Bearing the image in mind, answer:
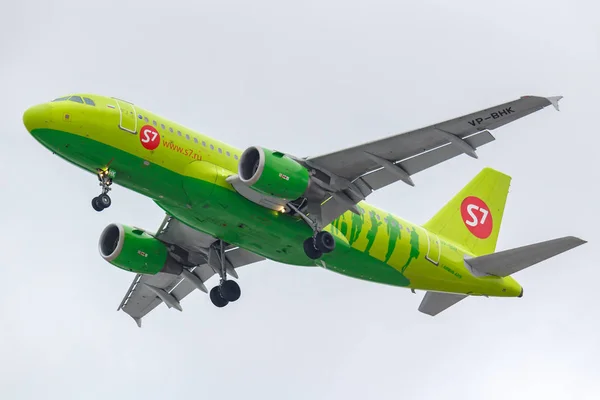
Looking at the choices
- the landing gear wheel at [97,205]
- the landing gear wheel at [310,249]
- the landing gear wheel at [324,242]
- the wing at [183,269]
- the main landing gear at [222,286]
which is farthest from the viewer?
the wing at [183,269]

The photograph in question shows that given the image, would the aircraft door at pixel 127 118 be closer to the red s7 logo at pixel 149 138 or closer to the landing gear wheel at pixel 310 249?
the red s7 logo at pixel 149 138

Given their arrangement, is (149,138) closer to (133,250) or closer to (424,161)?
(133,250)

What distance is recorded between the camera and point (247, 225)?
40.7 m

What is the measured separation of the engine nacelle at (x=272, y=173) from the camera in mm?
38656

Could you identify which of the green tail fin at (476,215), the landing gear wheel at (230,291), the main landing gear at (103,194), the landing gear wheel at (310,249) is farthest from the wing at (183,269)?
the green tail fin at (476,215)

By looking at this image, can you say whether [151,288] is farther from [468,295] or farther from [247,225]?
[468,295]

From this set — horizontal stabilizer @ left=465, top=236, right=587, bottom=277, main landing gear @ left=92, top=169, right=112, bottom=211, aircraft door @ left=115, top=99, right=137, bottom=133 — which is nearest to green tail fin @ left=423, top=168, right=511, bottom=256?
horizontal stabilizer @ left=465, top=236, right=587, bottom=277

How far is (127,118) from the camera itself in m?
38.9

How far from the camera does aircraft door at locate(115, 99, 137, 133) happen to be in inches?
1524

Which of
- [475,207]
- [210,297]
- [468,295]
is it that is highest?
[475,207]

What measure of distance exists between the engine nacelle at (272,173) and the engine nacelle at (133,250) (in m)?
7.85

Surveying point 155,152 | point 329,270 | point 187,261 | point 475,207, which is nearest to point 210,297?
point 187,261

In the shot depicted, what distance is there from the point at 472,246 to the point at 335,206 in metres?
8.95

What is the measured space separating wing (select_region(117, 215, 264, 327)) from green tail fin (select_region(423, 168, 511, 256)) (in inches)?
308
